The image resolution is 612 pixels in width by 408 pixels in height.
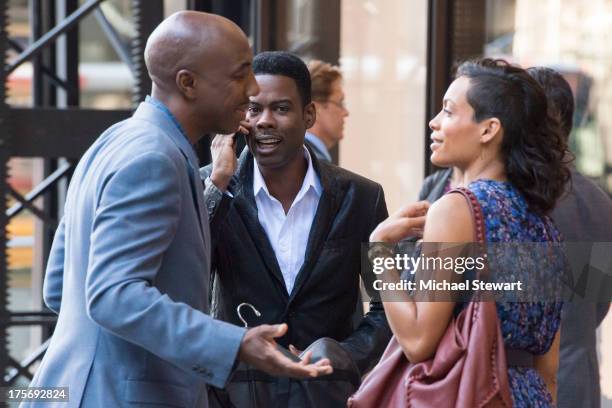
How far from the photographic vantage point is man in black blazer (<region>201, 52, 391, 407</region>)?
153 inches

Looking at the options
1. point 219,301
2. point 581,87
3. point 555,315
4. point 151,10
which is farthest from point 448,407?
point 581,87

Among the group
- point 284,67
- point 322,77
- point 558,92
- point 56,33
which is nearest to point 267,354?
point 284,67

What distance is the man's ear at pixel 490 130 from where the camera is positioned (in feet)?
11.3

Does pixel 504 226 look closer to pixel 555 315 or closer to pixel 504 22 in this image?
pixel 555 315

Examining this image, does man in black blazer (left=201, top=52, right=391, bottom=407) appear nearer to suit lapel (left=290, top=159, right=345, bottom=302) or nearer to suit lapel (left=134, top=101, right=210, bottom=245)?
suit lapel (left=290, top=159, right=345, bottom=302)

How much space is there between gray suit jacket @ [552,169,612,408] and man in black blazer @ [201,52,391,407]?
964mm

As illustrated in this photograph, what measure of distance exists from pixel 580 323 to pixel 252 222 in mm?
1477

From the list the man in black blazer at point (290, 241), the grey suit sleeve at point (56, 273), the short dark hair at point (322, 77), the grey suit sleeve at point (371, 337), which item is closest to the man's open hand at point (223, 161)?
the man in black blazer at point (290, 241)

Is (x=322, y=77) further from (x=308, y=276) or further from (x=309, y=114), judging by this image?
(x=308, y=276)

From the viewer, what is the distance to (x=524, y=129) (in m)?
3.44

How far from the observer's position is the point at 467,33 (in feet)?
23.7

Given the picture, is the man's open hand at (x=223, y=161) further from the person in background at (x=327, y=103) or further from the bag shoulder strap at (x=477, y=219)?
the person in background at (x=327, y=103)

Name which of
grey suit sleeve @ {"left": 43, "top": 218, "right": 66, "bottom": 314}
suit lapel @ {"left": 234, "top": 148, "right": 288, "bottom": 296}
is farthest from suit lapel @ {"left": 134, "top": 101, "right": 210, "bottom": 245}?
suit lapel @ {"left": 234, "top": 148, "right": 288, "bottom": 296}

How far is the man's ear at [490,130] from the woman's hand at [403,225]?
0.24 meters
